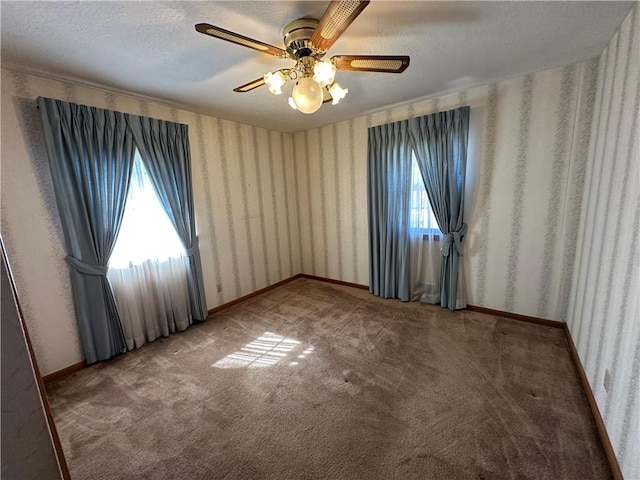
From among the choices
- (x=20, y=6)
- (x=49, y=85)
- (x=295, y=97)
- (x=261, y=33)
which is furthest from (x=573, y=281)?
(x=49, y=85)

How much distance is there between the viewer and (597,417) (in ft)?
5.05

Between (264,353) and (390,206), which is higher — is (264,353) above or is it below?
below

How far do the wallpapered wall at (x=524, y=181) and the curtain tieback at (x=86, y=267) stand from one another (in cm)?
329

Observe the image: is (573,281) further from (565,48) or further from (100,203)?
(100,203)

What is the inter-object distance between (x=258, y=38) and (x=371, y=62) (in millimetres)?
755

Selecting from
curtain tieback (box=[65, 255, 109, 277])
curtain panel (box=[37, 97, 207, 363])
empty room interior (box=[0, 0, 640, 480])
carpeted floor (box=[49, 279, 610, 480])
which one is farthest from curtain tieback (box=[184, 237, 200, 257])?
carpeted floor (box=[49, 279, 610, 480])

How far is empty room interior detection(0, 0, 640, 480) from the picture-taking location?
1398 millimetres

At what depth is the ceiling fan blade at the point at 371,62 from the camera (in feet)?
4.69

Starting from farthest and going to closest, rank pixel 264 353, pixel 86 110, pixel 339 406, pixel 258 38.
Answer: pixel 264 353
pixel 86 110
pixel 339 406
pixel 258 38

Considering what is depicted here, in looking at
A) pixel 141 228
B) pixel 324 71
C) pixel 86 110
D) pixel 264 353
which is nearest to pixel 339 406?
pixel 264 353

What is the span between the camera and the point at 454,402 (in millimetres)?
1755

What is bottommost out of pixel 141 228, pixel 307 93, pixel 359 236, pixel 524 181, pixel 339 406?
pixel 339 406

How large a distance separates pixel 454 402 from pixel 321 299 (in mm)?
2016

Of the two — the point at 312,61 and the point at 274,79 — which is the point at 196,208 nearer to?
the point at 274,79
